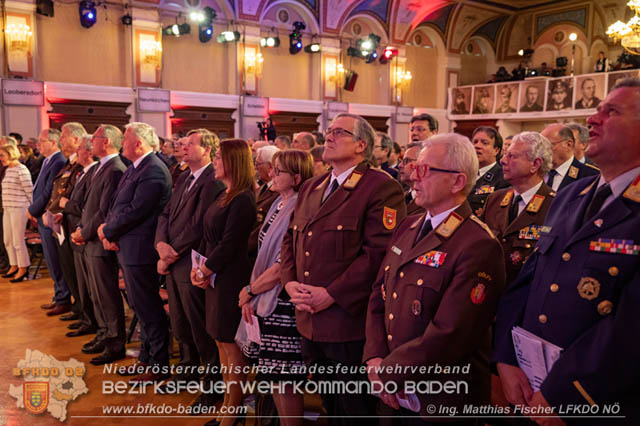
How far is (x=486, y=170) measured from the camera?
3836 millimetres

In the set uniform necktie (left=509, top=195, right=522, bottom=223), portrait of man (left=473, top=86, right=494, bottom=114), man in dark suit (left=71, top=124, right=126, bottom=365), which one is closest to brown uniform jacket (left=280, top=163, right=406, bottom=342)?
uniform necktie (left=509, top=195, right=522, bottom=223)

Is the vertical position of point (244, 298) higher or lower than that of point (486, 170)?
lower

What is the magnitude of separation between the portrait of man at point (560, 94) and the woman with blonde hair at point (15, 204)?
14.1 m

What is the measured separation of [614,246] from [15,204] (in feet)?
22.2

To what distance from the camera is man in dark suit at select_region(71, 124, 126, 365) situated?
13.2ft

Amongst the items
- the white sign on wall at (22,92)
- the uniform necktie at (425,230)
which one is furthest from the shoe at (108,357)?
the white sign on wall at (22,92)

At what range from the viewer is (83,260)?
441cm

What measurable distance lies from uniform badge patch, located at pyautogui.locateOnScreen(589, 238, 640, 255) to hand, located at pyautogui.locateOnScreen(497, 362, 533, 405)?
0.50 metres

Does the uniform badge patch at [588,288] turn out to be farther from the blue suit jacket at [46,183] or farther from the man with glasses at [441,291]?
the blue suit jacket at [46,183]

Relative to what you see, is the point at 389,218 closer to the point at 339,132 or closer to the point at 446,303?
the point at 339,132

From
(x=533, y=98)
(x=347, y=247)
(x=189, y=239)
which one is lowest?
(x=189, y=239)

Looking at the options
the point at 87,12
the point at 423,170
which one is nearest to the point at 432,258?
the point at 423,170

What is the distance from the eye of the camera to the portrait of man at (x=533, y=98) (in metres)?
15.6

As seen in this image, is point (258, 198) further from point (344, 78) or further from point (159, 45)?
point (344, 78)
